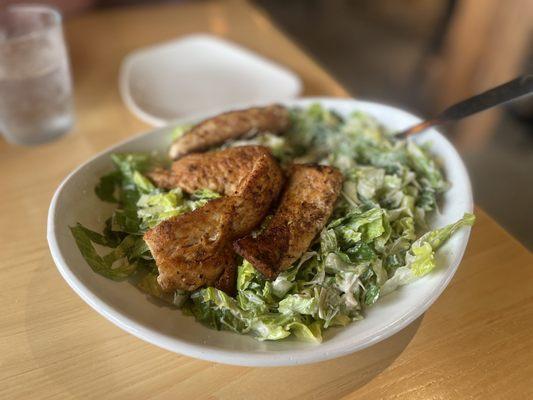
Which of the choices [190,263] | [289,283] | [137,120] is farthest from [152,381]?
[137,120]

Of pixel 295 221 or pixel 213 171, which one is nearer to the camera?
pixel 295 221

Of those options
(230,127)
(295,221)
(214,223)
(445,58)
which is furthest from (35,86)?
(445,58)

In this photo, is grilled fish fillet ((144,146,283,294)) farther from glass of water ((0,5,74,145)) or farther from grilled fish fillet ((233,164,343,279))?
glass of water ((0,5,74,145))

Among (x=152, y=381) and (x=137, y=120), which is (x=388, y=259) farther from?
(x=137, y=120)

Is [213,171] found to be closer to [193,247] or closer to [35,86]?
[193,247]

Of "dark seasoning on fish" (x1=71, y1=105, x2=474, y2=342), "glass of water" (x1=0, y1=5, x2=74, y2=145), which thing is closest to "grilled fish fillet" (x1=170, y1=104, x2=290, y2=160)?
"dark seasoning on fish" (x1=71, y1=105, x2=474, y2=342)

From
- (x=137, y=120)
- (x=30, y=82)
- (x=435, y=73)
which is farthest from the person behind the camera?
(x=435, y=73)
